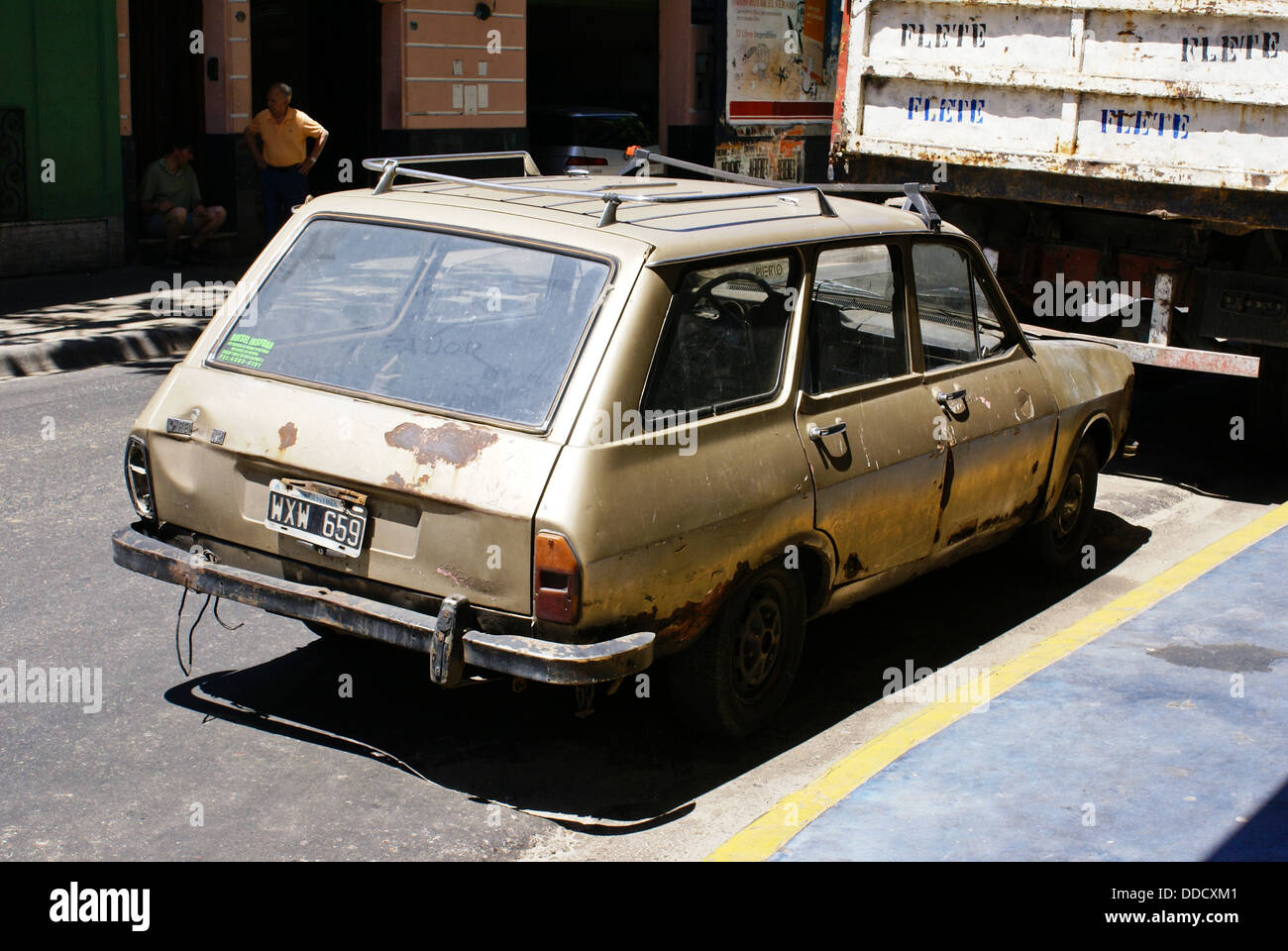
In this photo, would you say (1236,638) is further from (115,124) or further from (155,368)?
(115,124)

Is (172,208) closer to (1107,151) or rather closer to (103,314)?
(103,314)

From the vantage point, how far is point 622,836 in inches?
173

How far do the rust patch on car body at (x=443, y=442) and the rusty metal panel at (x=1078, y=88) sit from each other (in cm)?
540

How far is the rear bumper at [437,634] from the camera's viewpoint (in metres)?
4.16

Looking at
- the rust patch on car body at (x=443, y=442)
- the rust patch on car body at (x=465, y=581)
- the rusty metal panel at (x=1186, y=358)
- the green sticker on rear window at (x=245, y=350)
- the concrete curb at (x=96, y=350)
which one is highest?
the green sticker on rear window at (x=245, y=350)

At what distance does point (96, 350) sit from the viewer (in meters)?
11.3

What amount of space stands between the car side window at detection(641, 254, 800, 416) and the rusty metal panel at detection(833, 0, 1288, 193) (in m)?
4.13

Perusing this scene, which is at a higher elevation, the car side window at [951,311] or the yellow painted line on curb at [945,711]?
the car side window at [951,311]

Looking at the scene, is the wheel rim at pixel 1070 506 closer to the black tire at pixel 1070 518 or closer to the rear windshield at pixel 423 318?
the black tire at pixel 1070 518

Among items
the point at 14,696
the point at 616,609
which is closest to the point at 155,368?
the point at 14,696

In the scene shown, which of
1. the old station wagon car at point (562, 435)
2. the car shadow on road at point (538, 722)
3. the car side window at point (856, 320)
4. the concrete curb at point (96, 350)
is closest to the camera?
the old station wagon car at point (562, 435)
